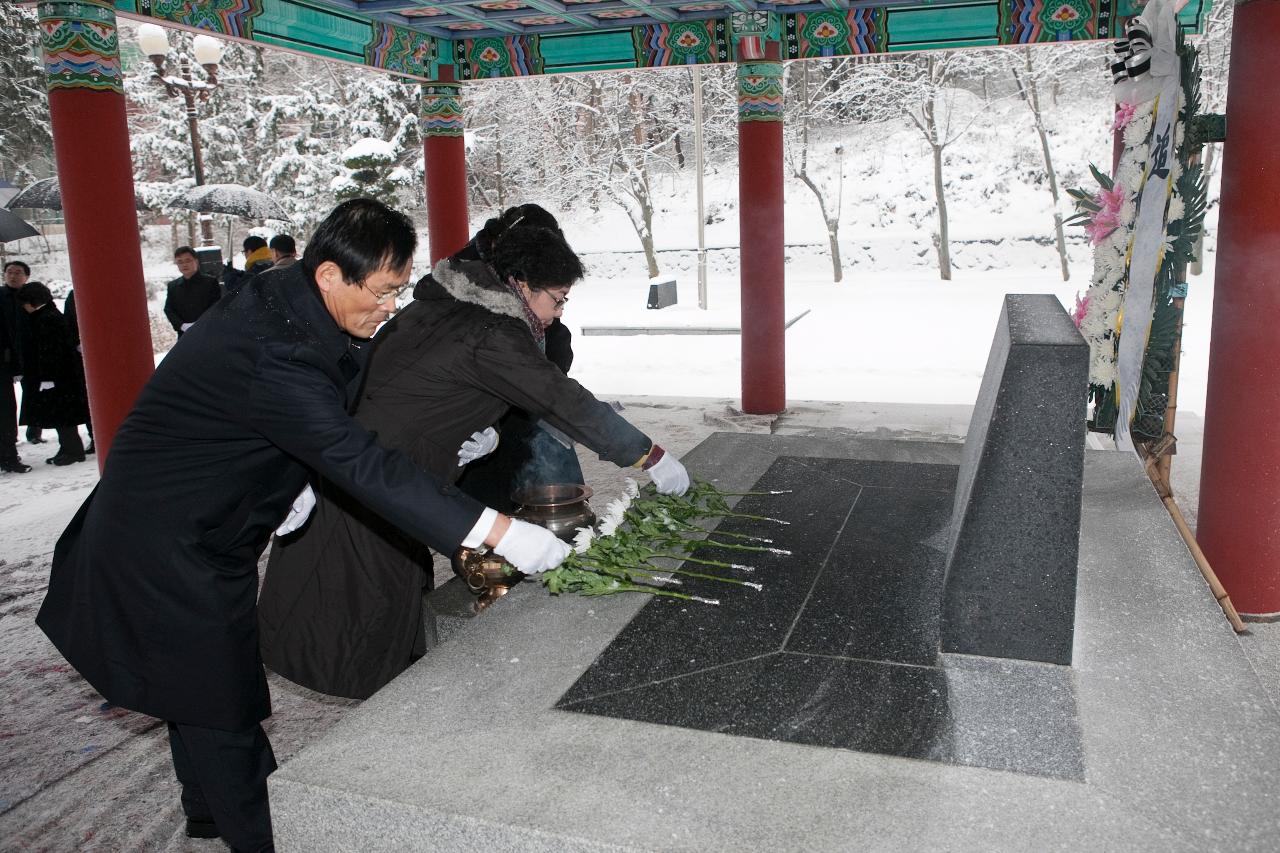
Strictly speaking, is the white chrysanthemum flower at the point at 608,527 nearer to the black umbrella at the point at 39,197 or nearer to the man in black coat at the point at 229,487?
the man in black coat at the point at 229,487

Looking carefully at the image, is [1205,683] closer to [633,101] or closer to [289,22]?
[289,22]

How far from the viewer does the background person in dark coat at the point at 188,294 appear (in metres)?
7.99

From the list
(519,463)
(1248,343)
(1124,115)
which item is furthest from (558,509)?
(1124,115)

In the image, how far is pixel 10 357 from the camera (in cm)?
753

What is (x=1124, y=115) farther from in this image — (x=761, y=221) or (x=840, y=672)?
(x=840, y=672)

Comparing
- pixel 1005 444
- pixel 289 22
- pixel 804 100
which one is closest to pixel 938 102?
pixel 804 100

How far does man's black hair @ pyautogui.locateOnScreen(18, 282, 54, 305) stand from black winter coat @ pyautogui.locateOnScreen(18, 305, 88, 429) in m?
0.06

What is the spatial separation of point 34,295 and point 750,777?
766 centimetres

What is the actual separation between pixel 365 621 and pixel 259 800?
513mm

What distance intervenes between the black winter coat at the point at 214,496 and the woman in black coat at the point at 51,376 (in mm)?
6130

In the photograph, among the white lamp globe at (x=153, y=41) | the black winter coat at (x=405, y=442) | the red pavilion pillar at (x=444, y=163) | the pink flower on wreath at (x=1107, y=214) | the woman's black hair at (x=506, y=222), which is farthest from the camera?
the white lamp globe at (x=153, y=41)

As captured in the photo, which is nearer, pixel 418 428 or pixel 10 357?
pixel 418 428

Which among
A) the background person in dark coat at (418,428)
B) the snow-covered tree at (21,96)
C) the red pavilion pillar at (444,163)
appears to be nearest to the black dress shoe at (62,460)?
the red pavilion pillar at (444,163)

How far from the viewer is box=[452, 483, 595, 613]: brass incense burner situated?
9.41 feet
